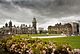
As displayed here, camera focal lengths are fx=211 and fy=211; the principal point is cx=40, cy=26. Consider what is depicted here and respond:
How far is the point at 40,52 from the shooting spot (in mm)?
9719

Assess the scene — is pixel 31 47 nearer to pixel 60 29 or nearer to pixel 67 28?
pixel 67 28

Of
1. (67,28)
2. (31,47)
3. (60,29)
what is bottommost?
(31,47)

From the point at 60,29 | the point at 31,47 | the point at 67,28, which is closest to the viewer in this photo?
the point at 31,47

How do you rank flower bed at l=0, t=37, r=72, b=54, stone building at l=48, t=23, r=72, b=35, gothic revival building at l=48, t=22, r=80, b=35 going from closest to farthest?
1. flower bed at l=0, t=37, r=72, b=54
2. gothic revival building at l=48, t=22, r=80, b=35
3. stone building at l=48, t=23, r=72, b=35

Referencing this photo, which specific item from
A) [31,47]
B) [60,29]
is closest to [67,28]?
[60,29]

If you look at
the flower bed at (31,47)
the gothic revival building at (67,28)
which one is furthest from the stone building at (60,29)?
the flower bed at (31,47)

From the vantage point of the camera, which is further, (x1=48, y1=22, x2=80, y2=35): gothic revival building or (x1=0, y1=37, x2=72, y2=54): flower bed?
(x1=48, y1=22, x2=80, y2=35): gothic revival building

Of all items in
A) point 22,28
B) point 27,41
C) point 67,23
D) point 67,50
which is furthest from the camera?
point 22,28

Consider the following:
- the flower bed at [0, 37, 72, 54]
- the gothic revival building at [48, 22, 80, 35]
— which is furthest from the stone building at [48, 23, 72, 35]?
the flower bed at [0, 37, 72, 54]

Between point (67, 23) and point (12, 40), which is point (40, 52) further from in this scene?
point (67, 23)

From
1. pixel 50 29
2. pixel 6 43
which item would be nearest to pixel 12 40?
pixel 6 43

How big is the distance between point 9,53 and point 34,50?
1.66 m

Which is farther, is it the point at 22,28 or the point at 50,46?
the point at 22,28

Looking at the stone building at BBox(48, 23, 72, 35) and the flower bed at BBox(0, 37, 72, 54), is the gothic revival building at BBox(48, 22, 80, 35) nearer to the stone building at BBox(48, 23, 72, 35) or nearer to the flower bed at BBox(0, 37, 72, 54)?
the stone building at BBox(48, 23, 72, 35)
